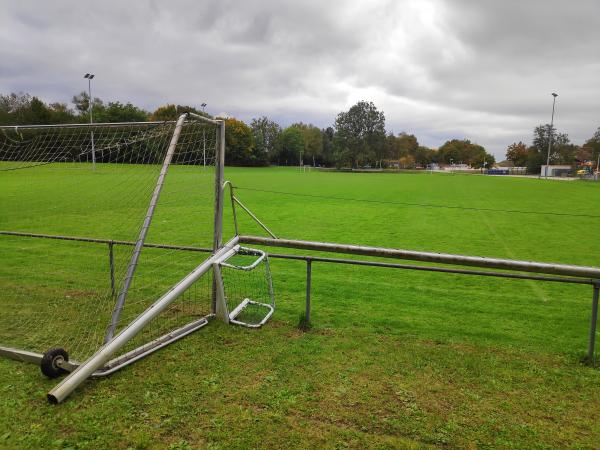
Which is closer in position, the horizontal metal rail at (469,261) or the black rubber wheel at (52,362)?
the black rubber wheel at (52,362)

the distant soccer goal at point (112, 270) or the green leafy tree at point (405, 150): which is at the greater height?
the green leafy tree at point (405, 150)

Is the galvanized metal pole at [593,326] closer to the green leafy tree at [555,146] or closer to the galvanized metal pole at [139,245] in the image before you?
the galvanized metal pole at [139,245]

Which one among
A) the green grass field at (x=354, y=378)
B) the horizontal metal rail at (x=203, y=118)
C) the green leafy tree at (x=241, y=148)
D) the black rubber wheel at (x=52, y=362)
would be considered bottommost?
the green grass field at (x=354, y=378)

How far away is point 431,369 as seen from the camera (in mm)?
3980

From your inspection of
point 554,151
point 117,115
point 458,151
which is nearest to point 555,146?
point 554,151

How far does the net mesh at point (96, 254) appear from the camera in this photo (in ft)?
15.6

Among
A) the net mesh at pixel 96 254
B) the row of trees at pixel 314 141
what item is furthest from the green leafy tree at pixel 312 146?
the net mesh at pixel 96 254

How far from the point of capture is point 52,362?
11.7ft

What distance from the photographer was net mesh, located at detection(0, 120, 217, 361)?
4.77 m

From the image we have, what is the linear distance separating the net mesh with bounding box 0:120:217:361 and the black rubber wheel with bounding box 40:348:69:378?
1.23ft

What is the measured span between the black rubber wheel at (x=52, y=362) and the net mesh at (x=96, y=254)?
0.37m

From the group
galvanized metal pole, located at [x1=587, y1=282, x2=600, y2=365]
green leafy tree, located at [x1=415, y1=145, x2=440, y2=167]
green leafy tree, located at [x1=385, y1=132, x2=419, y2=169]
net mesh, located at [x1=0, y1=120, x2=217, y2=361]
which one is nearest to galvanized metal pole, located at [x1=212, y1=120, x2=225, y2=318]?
net mesh, located at [x1=0, y1=120, x2=217, y2=361]

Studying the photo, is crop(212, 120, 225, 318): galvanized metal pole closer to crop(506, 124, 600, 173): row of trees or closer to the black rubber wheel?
the black rubber wheel

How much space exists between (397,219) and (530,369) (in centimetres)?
1189
